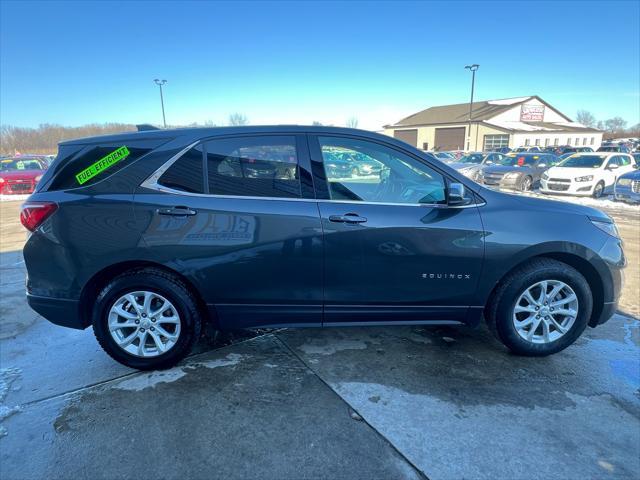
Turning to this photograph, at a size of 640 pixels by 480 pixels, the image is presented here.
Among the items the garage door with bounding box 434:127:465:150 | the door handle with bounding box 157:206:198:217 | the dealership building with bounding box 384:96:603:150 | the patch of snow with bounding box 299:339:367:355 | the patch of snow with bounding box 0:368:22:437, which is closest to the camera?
the patch of snow with bounding box 0:368:22:437

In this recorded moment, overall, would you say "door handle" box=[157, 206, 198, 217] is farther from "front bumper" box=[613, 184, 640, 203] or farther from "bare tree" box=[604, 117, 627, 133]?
"bare tree" box=[604, 117, 627, 133]

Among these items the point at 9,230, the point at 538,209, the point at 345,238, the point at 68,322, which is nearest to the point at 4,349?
the point at 68,322

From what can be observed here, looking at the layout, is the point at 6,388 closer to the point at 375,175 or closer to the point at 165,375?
the point at 165,375

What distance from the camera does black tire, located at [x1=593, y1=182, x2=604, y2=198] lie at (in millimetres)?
14347

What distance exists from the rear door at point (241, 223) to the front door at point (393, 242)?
0.49 feet

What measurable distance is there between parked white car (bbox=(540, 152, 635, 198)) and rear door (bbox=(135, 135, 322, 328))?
14465mm

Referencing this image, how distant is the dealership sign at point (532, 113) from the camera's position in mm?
59188

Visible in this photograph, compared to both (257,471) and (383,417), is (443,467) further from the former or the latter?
(257,471)

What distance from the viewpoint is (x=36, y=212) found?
2.82 metres

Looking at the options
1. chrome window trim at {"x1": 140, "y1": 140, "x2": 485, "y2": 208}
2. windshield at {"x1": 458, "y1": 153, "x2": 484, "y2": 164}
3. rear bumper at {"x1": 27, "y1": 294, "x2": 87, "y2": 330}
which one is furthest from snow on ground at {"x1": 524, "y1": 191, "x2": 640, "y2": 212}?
rear bumper at {"x1": 27, "y1": 294, "x2": 87, "y2": 330}

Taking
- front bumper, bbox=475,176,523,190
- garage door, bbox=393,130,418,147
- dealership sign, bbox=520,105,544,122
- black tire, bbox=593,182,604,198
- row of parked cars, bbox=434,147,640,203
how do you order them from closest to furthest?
row of parked cars, bbox=434,147,640,203 < black tire, bbox=593,182,604,198 < front bumper, bbox=475,176,523,190 < dealership sign, bbox=520,105,544,122 < garage door, bbox=393,130,418,147

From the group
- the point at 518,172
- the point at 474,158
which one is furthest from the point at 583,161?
the point at 474,158

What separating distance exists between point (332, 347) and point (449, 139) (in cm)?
5911

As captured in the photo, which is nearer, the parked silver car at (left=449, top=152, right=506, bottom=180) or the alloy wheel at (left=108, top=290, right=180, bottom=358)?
the alloy wheel at (left=108, top=290, right=180, bottom=358)
